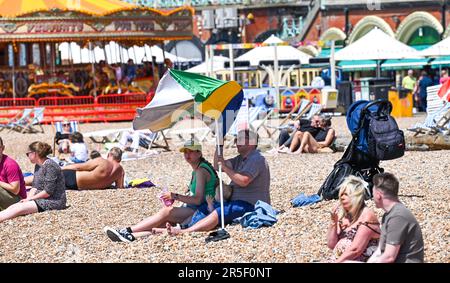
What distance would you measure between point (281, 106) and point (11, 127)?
22.3 feet

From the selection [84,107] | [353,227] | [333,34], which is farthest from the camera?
[333,34]

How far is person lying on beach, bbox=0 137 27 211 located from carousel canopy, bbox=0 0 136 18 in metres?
19.8

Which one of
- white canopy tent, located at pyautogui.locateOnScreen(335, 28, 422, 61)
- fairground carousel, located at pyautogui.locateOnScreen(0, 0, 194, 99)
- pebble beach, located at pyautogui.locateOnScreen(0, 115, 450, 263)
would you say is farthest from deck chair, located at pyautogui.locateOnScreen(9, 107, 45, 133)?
pebble beach, located at pyautogui.locateOnScreen(0, 115, 450, 263)

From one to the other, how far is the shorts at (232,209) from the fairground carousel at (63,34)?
21711mm

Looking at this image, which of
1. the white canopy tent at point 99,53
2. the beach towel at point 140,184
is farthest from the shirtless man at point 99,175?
the white canopy tent at point 99,53

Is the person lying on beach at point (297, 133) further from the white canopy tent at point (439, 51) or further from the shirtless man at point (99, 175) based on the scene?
the white canopy tent at point (439, 51)

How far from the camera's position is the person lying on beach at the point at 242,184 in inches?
421

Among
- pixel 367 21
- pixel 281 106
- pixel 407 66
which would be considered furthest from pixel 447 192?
pixel 367 21

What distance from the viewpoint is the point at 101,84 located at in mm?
32938

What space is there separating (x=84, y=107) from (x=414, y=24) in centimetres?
1719

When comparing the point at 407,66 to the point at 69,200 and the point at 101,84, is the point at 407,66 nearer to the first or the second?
the point at 101,84

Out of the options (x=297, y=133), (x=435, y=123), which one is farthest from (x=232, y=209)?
(x=435, y=123)

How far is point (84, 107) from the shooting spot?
105 feet

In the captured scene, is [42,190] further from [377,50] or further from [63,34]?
[377,50]
